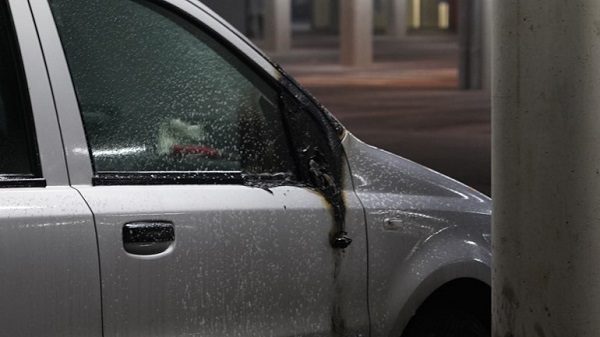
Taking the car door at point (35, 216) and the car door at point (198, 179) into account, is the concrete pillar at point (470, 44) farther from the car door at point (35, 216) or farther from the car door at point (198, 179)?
the car door at point (35, 216)

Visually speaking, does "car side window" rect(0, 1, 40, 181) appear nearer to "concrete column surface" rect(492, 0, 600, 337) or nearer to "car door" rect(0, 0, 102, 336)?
"car door" rect(0, 0, 102, 336)

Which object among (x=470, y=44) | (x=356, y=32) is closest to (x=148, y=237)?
(x=470, y=44)

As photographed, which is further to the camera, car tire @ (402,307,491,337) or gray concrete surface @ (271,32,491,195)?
gray concrete surface @ (271,32,491,195)

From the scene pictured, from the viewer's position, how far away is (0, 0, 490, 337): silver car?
3.63m

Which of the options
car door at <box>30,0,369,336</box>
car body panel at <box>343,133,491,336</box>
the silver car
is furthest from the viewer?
car body panel at <box>343,133,491,336</box>

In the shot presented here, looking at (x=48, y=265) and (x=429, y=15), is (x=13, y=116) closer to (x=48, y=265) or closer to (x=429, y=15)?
(x=48, y=265)

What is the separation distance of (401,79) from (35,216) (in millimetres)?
24884

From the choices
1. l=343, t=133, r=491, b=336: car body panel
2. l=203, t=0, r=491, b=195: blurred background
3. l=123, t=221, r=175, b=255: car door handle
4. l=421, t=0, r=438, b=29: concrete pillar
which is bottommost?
l=421, t=0, r=438, b=29: concrete pillar

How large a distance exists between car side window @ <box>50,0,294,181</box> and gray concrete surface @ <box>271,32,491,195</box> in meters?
7.55

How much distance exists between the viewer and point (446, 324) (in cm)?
460

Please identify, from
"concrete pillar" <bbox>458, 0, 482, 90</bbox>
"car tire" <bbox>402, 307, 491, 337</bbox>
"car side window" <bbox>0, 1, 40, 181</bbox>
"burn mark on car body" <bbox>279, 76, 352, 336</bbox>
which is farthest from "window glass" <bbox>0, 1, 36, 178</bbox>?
"concrete pillar" <bbox>458, 0, 482, 90</bbox>

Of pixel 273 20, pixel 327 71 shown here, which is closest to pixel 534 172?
pixel 327 71

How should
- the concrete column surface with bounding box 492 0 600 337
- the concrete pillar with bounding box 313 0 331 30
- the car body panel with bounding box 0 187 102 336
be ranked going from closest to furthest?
the car body panel with bounding box 0 187 102 336 < the concrete column surface with bounding box 492 0 600 337 < the concrete pillar with bounding box 313 0 331 30

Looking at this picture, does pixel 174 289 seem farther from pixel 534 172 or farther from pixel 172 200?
pixel 534 172
